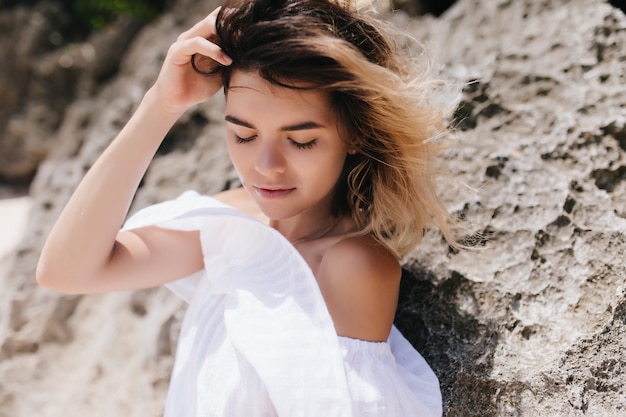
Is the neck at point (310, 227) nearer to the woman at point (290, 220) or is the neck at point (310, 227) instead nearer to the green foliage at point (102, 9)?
the woman at point (290, 220)

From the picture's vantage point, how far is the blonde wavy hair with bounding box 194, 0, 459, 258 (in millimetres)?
1441

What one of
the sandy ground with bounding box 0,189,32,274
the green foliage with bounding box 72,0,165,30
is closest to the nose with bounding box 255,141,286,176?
the sandy ground with bounding box 0,189,32,274

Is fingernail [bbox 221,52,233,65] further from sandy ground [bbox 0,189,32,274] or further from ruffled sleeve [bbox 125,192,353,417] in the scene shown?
sandy ground [bbox 0,189,32,274]

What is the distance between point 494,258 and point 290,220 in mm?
625

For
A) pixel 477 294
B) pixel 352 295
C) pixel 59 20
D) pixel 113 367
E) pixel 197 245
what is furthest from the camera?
pixel 59 20

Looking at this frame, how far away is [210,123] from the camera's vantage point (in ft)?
10.2

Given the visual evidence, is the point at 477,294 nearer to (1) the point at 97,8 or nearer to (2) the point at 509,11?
(2) the point at 509,11

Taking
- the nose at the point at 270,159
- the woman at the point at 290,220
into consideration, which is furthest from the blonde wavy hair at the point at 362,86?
the nose at the point at 270,159

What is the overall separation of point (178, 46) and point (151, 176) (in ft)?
4.81

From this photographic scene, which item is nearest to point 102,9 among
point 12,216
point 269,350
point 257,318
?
point 12,216

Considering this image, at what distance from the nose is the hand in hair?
0.23 meters

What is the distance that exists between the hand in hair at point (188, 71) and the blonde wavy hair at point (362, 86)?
0.10 ft

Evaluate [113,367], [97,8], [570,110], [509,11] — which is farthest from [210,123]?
[97,8]

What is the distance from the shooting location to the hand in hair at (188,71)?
157 cm
